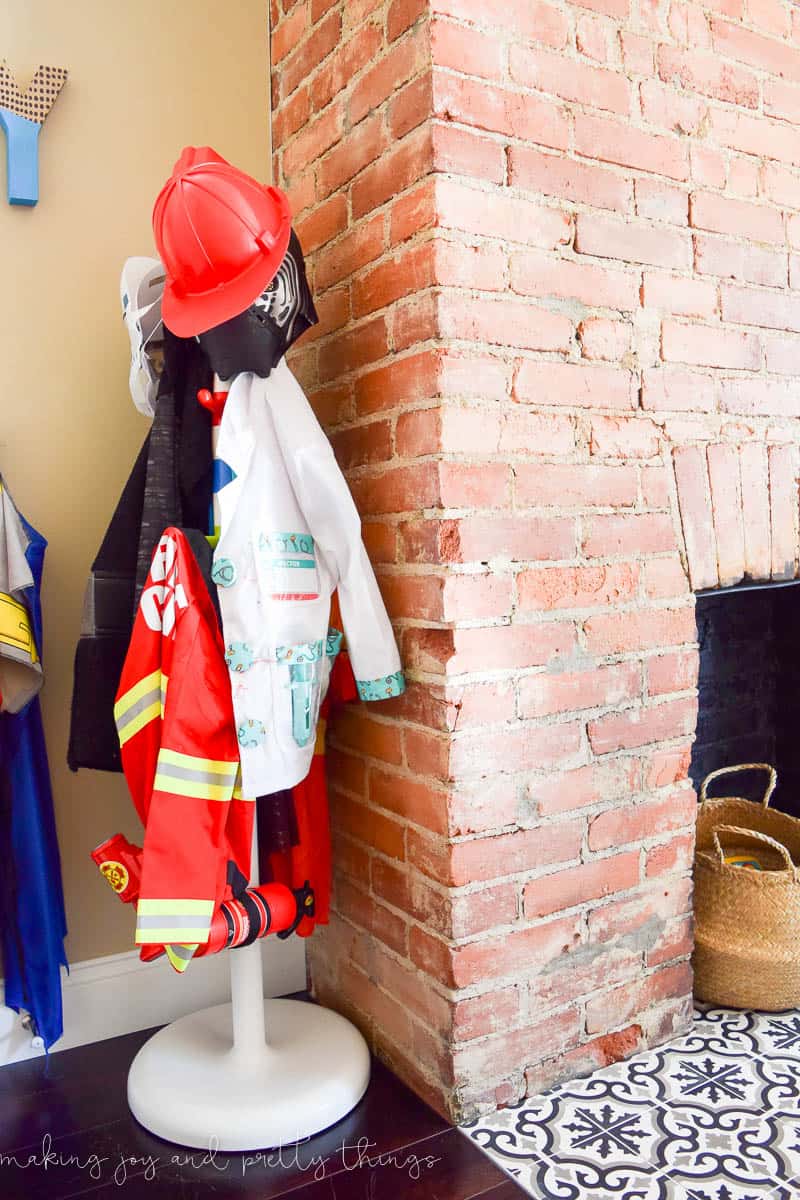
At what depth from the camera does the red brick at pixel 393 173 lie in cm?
144

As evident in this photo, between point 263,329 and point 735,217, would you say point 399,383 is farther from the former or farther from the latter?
point 735,217

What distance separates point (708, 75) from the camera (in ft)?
5.58

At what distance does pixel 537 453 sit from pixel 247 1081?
114cm

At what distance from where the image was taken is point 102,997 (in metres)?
1.78

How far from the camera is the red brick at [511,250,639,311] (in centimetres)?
151

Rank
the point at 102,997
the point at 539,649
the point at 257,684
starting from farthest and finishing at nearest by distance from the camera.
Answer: the point at 102,997, the point at 539,649, the point at 257,684

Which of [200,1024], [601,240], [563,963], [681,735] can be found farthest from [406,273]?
[200,1024]

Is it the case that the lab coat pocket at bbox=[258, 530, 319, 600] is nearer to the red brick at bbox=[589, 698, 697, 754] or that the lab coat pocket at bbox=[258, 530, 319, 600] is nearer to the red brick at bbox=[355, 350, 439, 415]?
the red brick at bbox=[355, 350, 439, 415]

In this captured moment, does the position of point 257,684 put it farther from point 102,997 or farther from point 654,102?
point 654,102

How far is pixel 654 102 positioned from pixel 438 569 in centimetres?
94

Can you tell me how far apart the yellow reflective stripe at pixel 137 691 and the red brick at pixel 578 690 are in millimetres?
586

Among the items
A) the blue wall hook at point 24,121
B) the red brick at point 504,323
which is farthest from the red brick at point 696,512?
the blue wall hook at point 24,121

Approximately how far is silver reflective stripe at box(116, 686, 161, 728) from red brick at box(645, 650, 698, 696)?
864 mm

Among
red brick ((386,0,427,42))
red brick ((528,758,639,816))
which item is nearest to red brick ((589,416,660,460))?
red brick ((528,758,639,816))
